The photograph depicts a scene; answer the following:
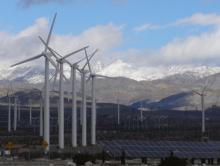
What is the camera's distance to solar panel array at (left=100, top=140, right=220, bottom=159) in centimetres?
10838

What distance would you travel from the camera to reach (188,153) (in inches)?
4446

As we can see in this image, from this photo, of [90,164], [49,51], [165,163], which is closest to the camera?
[165,163]

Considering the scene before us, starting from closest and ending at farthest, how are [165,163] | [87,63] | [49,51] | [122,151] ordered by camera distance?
[165,163]
[122,151]
[49,51]
[87,63]

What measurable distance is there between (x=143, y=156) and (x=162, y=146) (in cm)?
1040

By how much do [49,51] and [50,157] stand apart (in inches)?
721

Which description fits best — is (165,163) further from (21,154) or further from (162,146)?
(21,154)

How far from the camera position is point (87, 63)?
148 m

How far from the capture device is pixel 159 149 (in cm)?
11244

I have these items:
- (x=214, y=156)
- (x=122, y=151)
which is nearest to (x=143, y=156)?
(x=122, y=151)

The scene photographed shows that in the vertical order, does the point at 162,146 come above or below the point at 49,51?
below

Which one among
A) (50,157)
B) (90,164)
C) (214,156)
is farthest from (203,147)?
(90,164)

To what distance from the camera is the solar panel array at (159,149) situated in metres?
108

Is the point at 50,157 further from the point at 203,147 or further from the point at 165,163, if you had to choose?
the point at 165,163

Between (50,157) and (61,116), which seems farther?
(61,116)
